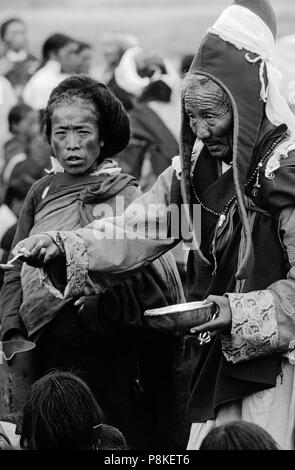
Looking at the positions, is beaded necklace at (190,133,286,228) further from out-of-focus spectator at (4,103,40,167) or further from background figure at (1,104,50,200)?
out-of-focus spectator at (4,103,40,167)

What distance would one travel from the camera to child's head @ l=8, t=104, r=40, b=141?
10.5 meters

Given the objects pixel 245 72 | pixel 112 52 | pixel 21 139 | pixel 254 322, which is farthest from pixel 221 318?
pixel 112 52

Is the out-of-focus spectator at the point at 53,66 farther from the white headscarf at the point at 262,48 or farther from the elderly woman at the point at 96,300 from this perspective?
the white headscarf at the point at 262,48

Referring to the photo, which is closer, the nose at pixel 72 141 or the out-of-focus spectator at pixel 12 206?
the nose at pixel 72 141

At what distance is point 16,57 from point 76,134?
21.8 ft

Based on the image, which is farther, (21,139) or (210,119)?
(21,139)

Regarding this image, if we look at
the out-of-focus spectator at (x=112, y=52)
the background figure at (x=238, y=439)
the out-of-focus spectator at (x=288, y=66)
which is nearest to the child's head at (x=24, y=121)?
the out-of-focus spectator at (x=112, y=52)

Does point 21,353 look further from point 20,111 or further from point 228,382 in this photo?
point 20,111

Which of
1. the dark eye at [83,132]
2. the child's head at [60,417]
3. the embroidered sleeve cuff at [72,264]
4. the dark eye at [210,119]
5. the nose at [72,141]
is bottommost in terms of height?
the child's head at [60,417]

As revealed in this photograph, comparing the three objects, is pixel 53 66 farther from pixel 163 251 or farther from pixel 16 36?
pixel 163 251

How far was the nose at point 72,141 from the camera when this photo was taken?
18.2 feet

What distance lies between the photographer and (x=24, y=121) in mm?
10672

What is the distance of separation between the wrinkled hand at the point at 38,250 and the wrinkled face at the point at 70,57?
632 centimetres
